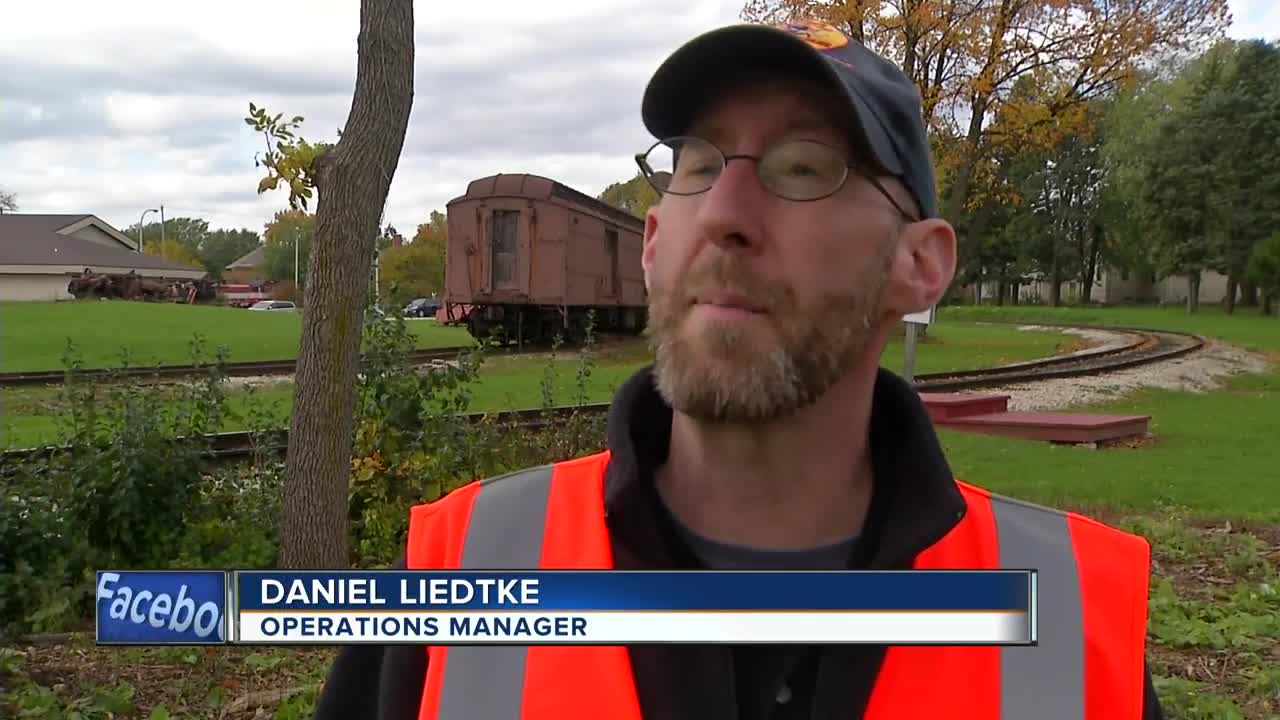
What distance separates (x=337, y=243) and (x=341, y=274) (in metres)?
0.18

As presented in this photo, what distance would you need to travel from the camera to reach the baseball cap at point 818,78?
1685 mm

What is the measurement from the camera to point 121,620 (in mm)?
1399

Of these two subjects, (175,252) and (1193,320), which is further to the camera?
(175,252)

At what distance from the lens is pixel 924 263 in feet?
6.02

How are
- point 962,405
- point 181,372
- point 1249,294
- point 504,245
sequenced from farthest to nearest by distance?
point 1249,294 → point 504,245 → point 181,372 → point 962,405

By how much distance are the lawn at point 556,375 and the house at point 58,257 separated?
47.5m

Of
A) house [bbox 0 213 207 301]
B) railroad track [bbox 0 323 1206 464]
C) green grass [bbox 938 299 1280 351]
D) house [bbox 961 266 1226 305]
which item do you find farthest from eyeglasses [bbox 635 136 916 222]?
house [bbox 961 266 1226 305]

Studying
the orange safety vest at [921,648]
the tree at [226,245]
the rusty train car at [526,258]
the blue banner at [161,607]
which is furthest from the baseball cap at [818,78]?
the tree at [226,245]

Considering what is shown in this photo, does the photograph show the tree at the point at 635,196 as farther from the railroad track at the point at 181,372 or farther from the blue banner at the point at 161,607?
the railroad track at the point at 181,372

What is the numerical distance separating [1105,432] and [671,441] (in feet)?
41.5

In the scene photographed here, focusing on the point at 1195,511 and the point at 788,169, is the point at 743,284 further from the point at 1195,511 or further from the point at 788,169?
the point at 1195,511

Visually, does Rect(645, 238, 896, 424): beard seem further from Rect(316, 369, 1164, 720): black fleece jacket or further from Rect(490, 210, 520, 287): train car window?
Rect(490, 210, 520, 287): train car window

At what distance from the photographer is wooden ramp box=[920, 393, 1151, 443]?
13273 mm

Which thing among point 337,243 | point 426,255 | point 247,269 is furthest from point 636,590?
point 247,269
